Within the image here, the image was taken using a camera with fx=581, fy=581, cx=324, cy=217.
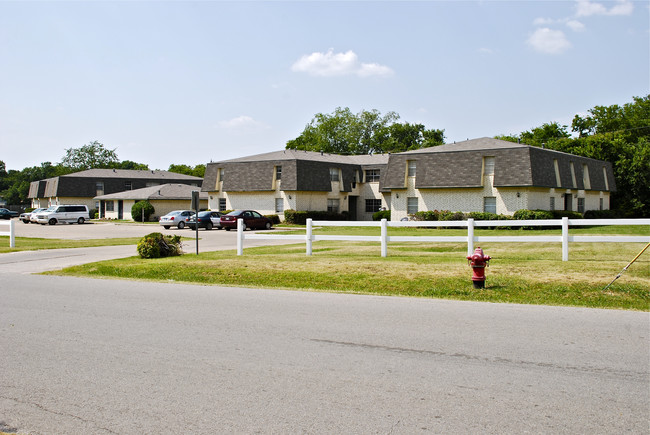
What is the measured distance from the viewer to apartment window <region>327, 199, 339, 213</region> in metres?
53.6

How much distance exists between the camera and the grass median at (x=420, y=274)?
1145 centimetres

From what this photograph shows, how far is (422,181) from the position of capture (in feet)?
139

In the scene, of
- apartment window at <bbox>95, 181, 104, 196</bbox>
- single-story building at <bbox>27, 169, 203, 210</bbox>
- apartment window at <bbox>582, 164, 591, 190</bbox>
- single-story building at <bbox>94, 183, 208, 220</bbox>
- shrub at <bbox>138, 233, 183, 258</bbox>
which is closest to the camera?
shrub at <bbox>138, 233, 183, 258</bbox>

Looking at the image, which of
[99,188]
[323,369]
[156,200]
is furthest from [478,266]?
[99,188]

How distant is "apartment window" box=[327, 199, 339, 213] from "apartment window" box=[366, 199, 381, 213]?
4.20m

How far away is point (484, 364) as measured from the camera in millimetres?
6434

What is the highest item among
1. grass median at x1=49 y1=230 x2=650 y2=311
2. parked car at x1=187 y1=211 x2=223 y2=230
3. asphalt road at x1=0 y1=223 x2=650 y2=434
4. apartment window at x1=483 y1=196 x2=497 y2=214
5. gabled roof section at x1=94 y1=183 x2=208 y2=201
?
gabled roof section at x1=94 y1=183 x2=208 y2=201

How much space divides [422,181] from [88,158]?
10063cm

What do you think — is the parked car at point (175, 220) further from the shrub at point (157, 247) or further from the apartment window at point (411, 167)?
the shrub at point (157, 247)

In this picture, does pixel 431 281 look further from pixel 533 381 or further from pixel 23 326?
pixel 23 326

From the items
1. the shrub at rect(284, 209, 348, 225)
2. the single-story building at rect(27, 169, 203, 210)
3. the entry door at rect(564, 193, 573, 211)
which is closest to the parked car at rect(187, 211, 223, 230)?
the shrub at rect(284, 209, 348, 225)

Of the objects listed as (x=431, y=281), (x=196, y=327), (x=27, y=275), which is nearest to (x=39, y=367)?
(x=196, y=327)

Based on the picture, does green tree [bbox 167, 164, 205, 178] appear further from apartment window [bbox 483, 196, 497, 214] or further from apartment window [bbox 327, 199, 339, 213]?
apartment window [bbox 483, 196, 497, 214]

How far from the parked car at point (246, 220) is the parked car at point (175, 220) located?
4171 millimetres
